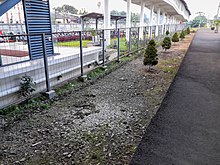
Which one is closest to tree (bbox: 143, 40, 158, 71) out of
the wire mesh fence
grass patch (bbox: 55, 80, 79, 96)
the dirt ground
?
the wire mesh fence

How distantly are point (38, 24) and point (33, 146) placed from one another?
14.8 feet

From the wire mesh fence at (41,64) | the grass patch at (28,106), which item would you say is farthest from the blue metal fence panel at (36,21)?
the grass patch at (28,106)

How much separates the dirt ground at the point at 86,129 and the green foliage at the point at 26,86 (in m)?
0.63

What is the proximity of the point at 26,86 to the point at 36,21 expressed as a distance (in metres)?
2.82

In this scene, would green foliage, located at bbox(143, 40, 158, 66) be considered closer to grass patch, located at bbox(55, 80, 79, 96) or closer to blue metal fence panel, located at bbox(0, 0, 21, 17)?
grass patch, located at bbox(55, 80, 79, 96)

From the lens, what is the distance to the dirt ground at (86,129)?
2512 millimetres

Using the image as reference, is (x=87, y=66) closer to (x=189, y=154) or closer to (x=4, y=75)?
(x=4, y=75)

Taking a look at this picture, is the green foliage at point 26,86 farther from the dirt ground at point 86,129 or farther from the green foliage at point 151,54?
the green foliage at point 151,54

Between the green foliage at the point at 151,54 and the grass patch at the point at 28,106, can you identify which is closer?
the grass patch at the point at 28,106

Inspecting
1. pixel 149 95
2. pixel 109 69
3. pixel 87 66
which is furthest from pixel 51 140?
pixel 109 69

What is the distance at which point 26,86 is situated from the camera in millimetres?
4086

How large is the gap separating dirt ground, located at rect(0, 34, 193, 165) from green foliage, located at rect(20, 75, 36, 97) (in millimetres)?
630

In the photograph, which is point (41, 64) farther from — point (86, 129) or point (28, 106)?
point (86, 129)

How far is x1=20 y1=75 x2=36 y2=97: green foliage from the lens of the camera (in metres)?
4.06
